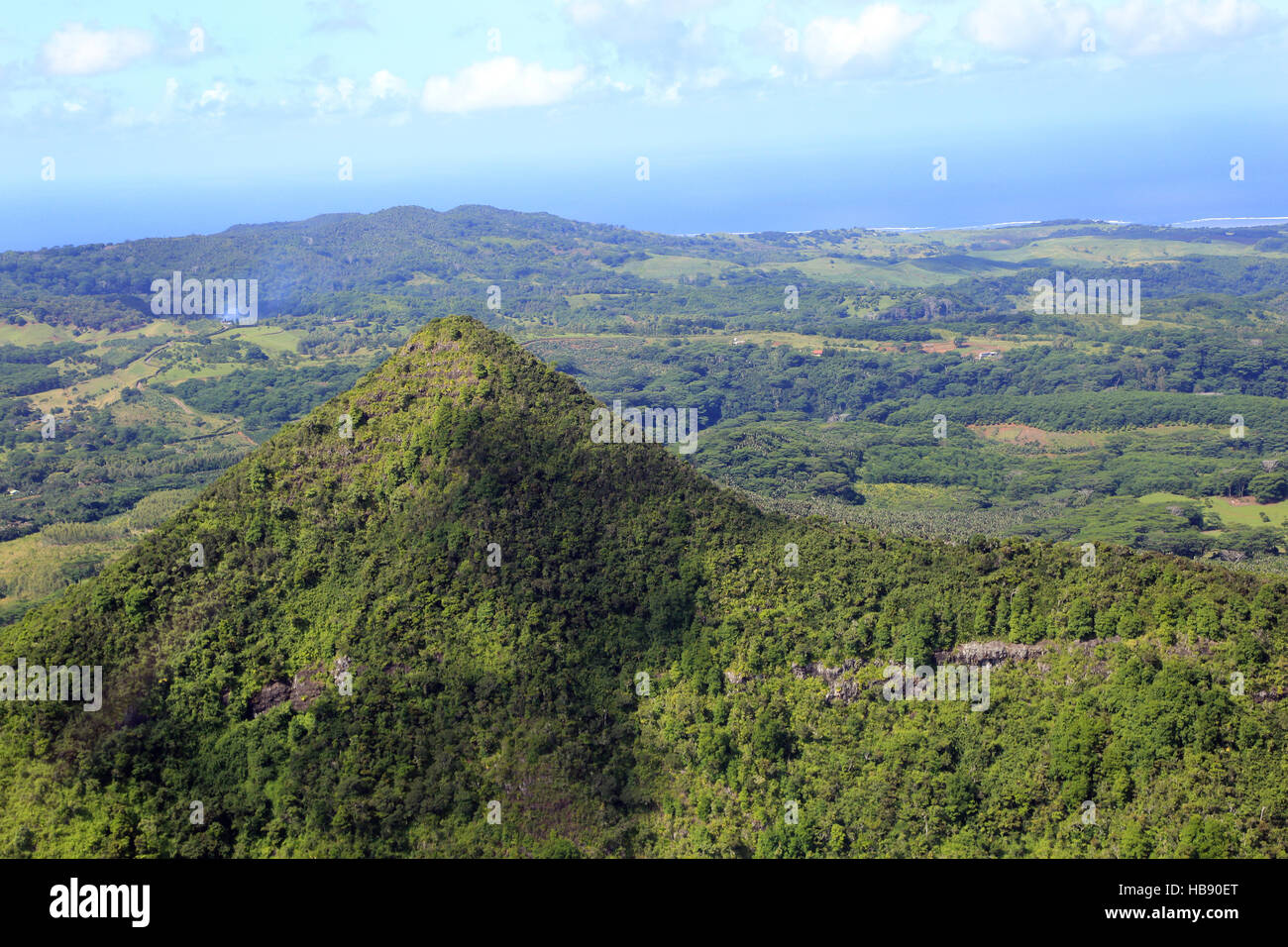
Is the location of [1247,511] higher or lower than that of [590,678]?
higher

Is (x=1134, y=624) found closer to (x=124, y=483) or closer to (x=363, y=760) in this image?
(x=363, y=760)

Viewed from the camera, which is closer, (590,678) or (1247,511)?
(590,678)

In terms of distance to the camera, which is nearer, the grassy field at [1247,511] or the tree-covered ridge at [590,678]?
the tree-covered ridge at [590,678]

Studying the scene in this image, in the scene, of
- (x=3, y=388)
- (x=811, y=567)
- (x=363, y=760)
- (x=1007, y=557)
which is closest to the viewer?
(x=363, y=760)

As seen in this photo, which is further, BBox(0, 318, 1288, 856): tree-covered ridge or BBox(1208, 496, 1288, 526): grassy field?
BBox(1208, 496, 1288, 526): grassy field
